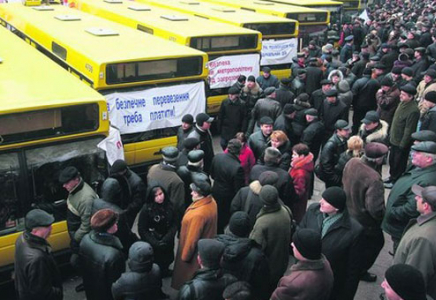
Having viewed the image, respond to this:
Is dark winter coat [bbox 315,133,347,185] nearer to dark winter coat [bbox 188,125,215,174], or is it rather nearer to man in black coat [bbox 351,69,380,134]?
dark winter coat [bbox 188,125,215,174]

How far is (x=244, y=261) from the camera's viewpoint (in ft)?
13.3

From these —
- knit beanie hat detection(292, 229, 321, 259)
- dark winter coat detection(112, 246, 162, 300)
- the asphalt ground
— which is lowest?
the asphalt ground

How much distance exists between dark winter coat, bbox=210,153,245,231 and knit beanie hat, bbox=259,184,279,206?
1308 mm

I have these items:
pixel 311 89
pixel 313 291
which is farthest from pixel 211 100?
pixel 313 291

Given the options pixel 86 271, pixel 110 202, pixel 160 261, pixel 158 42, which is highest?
pixel 158 42

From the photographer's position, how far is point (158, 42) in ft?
26.2

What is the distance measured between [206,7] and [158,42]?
586 cm

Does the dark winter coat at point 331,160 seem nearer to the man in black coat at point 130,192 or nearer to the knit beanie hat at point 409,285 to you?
the man in black coat at point 130,192

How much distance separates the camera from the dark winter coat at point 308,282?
11.8 feet

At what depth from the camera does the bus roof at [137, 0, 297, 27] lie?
35.7 ft

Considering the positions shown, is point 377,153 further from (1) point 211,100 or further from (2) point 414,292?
(1) point 211,100

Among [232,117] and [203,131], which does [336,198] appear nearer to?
[203,131]

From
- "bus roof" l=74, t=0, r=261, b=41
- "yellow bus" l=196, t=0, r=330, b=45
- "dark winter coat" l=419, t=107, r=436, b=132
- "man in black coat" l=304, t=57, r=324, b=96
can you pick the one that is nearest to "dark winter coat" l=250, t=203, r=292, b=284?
"dark winter coat" l=419, t=107, r=436, b=132

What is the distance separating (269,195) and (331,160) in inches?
86.5
